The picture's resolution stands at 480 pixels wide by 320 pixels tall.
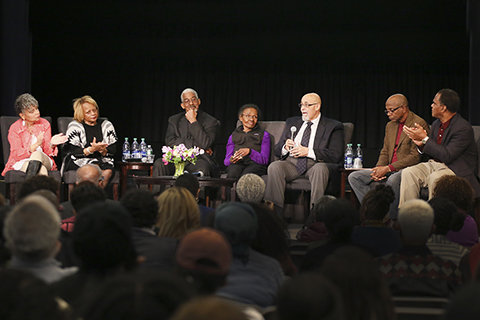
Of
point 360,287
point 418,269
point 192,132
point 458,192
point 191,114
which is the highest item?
point 191,114

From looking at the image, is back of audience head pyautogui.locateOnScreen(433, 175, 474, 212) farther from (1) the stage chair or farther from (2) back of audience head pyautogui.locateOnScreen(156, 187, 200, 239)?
(1) the stage chair

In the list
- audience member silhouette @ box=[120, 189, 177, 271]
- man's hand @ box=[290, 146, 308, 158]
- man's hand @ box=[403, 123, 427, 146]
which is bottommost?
audience member silhouette @ box=[120, 189, 177, 271]

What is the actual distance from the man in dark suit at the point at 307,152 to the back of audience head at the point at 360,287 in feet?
10.8

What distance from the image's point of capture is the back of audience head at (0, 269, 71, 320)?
0.84 metres

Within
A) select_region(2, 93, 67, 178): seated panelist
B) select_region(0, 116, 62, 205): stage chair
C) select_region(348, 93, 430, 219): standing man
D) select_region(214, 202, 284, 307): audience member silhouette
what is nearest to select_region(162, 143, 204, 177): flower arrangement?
select_region(0, 116, 62, 205): stage chair

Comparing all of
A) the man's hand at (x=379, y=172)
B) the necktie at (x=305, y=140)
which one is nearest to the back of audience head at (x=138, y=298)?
the man's hand at (x=379, y=172)

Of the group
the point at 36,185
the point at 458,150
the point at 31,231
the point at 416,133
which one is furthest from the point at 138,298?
the point at 458,150

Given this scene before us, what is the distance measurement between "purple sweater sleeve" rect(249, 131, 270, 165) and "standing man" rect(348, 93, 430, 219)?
82 cm

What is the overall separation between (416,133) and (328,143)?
86 cm

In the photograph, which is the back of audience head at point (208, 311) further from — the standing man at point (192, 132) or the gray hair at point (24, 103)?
the gray hair at point (24, 103)

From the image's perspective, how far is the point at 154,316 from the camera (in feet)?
2.62

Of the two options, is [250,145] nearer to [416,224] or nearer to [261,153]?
[261,153]

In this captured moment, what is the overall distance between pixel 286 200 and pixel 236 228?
3.32 metres

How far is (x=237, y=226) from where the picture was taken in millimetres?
1480
